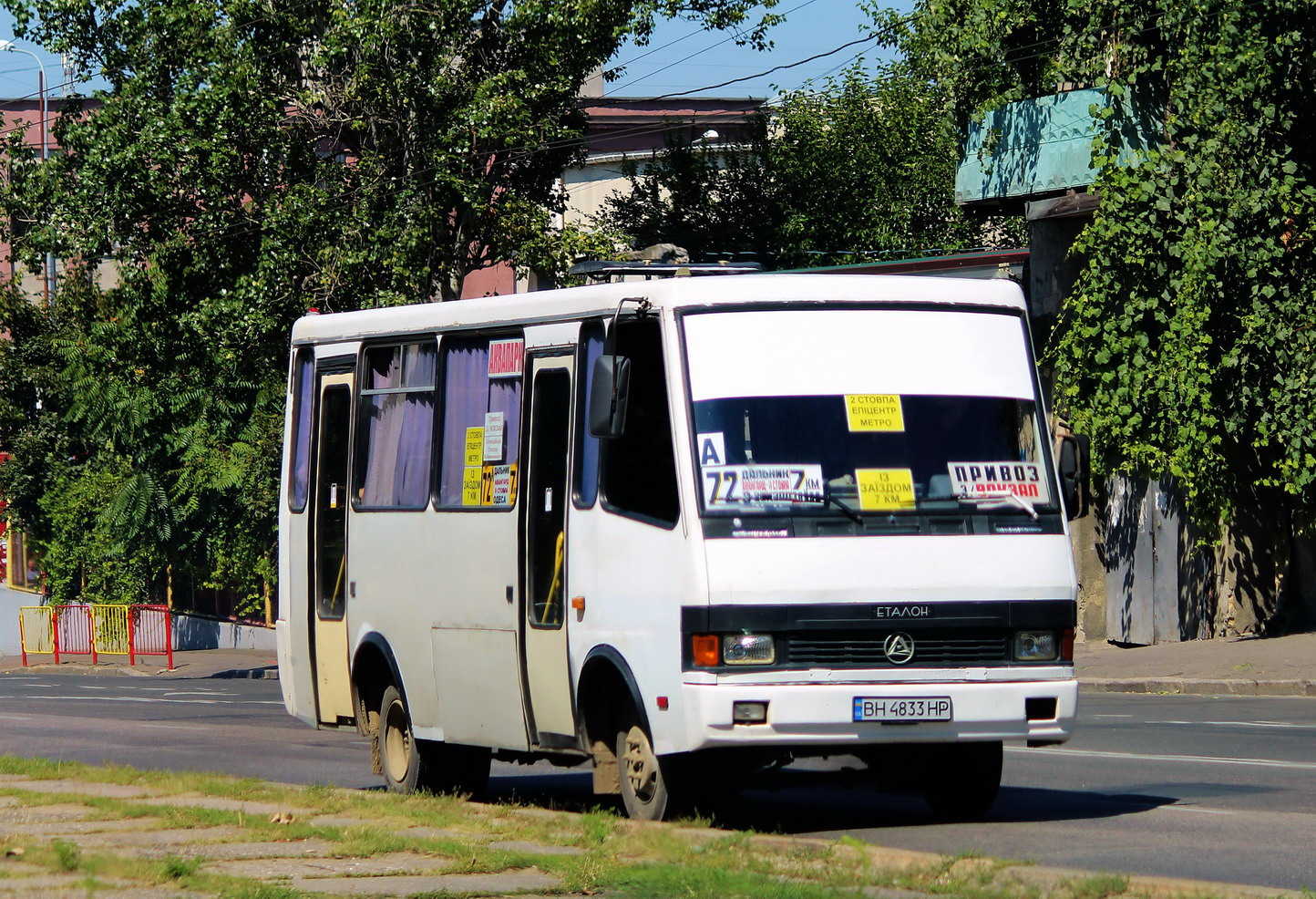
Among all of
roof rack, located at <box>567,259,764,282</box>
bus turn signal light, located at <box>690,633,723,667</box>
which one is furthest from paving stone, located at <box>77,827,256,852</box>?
roof rack, located at <box>567,259,764,282</box>

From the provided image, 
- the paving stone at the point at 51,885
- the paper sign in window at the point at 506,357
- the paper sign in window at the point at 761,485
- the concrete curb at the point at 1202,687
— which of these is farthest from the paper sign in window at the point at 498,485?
the concrete curb at the point at 1202,687

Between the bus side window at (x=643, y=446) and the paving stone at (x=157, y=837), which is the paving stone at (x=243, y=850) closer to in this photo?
the paving stone at (x=157, y=837)

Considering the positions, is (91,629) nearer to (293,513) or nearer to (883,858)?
(293,513)

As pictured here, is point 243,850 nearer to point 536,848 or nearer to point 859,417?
point 536,848

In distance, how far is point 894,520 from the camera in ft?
30.9

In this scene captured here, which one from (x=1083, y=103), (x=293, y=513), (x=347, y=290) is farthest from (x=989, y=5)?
(x=293, y=513)

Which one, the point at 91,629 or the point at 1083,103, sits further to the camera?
the point at 91,629

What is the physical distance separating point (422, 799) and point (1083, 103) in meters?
18.5

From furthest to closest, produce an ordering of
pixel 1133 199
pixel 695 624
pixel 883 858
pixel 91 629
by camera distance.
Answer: pixel 91 629, pixel 1133 199, pixel 695 624, pixel 883 858

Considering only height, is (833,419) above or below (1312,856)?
above

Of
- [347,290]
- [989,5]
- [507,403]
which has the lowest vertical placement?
[507,403]

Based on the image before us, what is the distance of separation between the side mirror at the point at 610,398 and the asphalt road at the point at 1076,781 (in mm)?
2160

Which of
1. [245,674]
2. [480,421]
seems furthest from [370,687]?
[245,674]

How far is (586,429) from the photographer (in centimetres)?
1023
